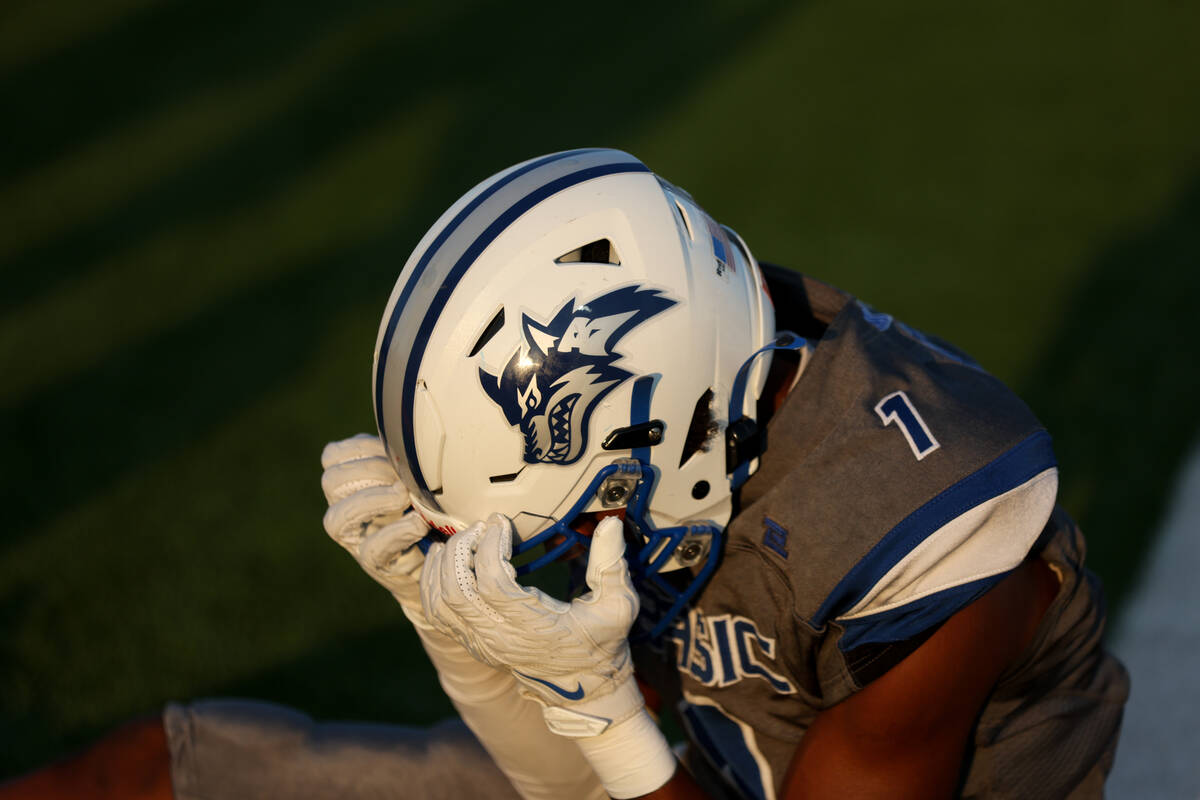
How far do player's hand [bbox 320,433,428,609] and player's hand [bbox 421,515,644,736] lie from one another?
15 centimetres

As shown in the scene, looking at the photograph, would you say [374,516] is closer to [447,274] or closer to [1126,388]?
[447,274]

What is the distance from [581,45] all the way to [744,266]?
6725 mm

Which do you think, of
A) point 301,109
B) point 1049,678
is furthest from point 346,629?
point 301,109

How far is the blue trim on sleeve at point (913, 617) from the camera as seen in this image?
205cm

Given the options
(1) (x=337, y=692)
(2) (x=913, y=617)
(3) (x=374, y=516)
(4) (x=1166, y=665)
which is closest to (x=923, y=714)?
(2) (x=913, y=617)

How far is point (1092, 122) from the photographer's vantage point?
7.36m

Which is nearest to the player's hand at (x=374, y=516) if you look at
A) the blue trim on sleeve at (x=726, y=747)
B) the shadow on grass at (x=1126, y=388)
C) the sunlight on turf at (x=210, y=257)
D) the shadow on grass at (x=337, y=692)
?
the blue trim on sleeve at (x=726, y=747)

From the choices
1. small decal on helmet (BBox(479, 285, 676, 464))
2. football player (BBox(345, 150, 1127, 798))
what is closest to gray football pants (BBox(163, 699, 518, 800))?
football player (BBox(345, 150, 1127, 798))

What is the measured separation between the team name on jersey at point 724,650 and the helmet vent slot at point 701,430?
0.38 metres

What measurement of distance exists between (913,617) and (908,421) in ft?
1.29

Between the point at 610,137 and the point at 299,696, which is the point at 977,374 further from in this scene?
the point at 610,137

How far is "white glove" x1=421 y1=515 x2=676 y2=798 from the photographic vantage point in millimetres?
2117

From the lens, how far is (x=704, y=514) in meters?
2.37

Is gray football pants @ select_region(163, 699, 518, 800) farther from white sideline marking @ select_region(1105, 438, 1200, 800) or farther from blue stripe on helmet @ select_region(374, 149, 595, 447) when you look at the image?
white sideline marking @ select_region(1105, 438, 1200, 800)
